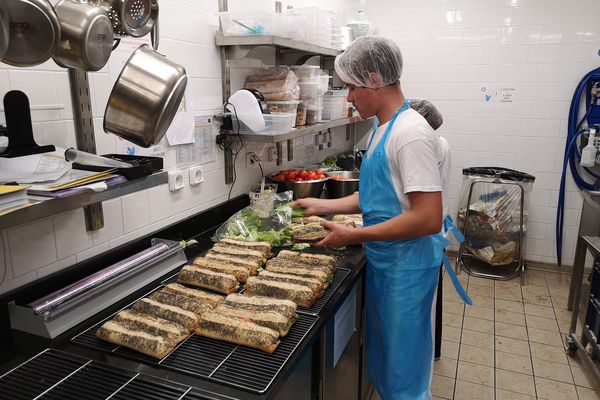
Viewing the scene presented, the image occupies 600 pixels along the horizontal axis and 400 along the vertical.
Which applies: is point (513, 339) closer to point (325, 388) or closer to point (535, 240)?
point (535, 240)

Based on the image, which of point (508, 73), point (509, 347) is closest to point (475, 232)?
point (509, 347)

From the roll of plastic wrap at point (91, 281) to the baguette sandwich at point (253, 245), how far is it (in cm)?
29

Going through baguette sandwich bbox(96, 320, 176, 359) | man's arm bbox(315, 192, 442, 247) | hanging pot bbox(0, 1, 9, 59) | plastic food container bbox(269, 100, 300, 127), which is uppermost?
hanging pot bbox(0, 1, 9, 59)

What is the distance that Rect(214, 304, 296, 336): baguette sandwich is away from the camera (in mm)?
1363

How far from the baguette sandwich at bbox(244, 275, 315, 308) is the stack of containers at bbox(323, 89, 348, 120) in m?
1.89

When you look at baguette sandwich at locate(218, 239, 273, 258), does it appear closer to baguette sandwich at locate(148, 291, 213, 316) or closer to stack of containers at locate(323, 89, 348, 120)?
baguette sandwich at locate(148, 291, 213, 316)

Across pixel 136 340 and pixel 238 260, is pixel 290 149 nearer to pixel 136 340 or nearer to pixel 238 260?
pixel 238 260

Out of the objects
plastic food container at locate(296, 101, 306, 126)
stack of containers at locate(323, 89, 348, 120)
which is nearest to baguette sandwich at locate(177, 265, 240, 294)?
plastic food container at locate(296, 101, 306, 126)

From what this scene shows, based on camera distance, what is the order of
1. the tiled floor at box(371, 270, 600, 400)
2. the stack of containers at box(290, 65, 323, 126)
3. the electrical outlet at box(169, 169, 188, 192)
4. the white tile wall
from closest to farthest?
the electrical outlet at box(169, 169, 188, 192), the tiled floor at box(371, 270, 600, 400), the stack of containers at box(290, 65, 323, 126), the white tile wall

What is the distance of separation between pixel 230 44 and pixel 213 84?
0.22 meters

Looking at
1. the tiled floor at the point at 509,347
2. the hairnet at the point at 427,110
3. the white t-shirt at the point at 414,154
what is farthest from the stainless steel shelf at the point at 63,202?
the tiled floor at the point at 509,347

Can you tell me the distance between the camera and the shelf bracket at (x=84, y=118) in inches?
62.3

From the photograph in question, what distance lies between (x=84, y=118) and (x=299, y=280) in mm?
970

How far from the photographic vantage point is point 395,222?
1736 mm
